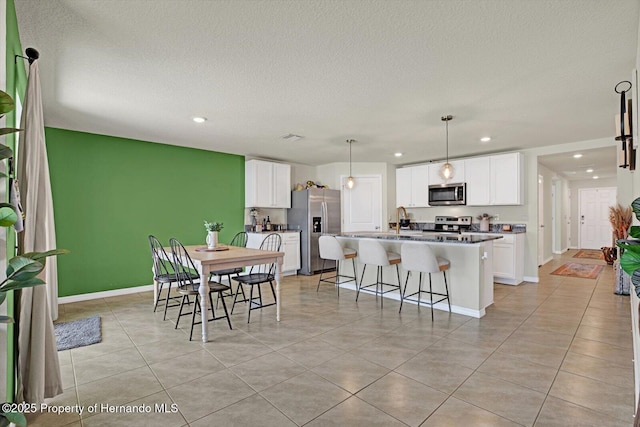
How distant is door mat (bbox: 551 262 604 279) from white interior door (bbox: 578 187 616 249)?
3.88 metres

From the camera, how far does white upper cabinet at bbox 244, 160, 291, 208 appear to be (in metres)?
6.16

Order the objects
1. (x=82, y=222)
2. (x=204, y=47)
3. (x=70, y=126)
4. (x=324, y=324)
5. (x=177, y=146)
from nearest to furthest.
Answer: (x=204, y=47)
(x=324, y=324)
(x=70, y=126)
(x=82, y=222)
(x=177, y=146)

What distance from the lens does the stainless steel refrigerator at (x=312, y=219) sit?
6457 mm

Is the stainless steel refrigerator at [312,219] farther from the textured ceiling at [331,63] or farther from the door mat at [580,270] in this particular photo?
the door mat at [580,270]

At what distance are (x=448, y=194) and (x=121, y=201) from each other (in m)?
5.81

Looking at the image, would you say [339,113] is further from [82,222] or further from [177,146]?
[82,222]

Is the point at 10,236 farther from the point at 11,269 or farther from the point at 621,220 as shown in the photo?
the point at 621,220

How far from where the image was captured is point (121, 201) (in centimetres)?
492

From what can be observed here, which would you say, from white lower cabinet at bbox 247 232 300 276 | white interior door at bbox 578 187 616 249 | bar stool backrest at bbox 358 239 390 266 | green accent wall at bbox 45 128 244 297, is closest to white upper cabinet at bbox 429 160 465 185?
bar stool backrest at bbox 358 239 390 266

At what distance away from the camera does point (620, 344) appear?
9.66 feet

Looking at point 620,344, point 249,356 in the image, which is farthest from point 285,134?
point 620,344

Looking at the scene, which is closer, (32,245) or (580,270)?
(32,245)

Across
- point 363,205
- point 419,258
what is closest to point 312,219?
point 363,205

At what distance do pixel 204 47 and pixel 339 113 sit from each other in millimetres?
1790
